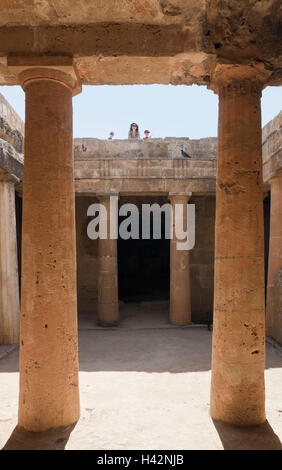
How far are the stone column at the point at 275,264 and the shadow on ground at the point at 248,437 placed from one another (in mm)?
7157

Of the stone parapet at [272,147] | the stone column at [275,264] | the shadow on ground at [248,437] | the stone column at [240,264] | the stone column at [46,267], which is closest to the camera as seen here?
the shadow on ground at [248,437]

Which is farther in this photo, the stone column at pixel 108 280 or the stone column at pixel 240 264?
the stone column at pixel 108 280

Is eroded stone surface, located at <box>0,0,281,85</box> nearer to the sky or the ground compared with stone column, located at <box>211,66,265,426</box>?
nearer to the sky

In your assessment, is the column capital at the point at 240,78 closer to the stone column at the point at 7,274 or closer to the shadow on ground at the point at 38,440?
the shadow on ground at the point at 38,440

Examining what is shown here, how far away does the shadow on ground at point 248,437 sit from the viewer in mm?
5004

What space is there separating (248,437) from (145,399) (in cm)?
252

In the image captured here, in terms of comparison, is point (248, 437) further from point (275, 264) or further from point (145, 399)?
point (275, 264)

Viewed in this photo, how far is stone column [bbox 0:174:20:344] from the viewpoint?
12.0 meters

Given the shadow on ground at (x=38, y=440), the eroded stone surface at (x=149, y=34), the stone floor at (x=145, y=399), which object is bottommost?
the stone floor at (x=145, y=399)

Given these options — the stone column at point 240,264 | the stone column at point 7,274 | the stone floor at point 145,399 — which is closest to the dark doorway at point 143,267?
the stone floor at point 145,399

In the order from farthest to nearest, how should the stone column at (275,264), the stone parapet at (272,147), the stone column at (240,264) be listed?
the stone column at (275,264) → the stone parapet at (272,147) → the stone column at (240,264)

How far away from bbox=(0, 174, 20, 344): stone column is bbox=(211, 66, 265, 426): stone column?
27.8 ft

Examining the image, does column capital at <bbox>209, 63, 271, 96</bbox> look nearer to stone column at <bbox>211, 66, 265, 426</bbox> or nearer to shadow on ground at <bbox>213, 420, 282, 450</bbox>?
stone column at <bbox>211, 66, 265, 426</bbox>

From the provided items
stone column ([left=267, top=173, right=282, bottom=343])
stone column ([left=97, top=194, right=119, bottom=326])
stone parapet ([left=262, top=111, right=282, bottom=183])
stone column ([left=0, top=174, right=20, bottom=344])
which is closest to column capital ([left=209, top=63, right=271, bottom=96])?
stone parapet ([left=262, top=111, right=282, bottom=183])
